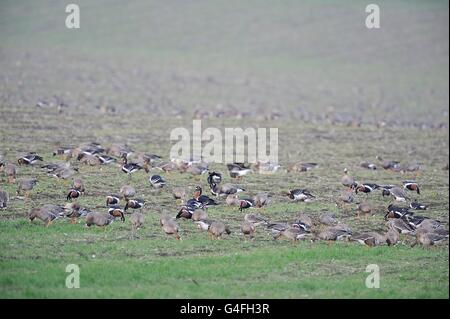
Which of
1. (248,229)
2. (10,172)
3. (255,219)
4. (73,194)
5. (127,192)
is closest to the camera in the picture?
(248,229)

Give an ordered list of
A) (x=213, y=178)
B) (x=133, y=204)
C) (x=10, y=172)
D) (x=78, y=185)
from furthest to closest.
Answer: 1. (x=213, y=178)
2. (x=10, y=172)
3. (x=78, y=185)
4. (x=133, y=204)

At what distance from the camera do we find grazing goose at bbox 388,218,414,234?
14.7m

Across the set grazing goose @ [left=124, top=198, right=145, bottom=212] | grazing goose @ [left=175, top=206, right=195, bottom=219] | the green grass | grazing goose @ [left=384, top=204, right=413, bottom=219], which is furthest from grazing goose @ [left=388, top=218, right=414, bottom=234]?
grazing goose @ [left=124, top=198, right=145, bottom=212]

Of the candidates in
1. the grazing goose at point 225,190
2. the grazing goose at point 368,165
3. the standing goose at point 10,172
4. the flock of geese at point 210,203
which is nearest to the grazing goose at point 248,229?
the flock of geese at point 210,203

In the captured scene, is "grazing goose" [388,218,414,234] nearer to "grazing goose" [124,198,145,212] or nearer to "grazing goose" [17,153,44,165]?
"grazing goose" [124,198,145,212]

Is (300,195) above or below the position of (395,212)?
above

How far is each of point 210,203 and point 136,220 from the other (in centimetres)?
221

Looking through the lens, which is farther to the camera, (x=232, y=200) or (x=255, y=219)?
(x=232, y=200)

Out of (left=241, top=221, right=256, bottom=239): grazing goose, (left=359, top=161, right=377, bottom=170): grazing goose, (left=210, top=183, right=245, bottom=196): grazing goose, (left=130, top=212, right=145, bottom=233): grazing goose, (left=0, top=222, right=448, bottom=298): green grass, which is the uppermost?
(left=359, top=161, right=377, bottom=170): grazing goose

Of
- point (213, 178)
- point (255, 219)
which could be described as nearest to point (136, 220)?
point (255, 219)

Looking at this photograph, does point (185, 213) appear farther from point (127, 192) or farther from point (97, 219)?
point (97, 219)

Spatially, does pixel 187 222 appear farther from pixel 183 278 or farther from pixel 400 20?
pixel 400 20

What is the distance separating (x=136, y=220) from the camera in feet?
46.5

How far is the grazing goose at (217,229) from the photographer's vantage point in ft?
45.6
